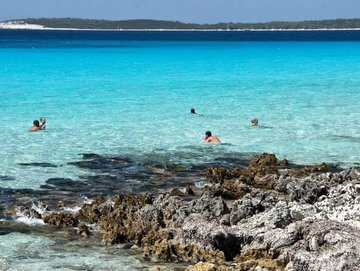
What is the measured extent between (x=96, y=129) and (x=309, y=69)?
3686 centimetres

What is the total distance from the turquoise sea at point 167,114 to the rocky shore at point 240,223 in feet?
3.50

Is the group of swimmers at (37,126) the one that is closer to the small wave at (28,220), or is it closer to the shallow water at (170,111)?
the shallow water at (170,111)

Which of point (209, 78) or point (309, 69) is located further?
point (309, 69)

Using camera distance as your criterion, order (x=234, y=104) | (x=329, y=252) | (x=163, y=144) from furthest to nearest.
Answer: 1. (x=234, y=104)
2. (x=163, y=144)
3. (x=329, y=252)

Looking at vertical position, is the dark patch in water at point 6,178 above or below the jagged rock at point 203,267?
below

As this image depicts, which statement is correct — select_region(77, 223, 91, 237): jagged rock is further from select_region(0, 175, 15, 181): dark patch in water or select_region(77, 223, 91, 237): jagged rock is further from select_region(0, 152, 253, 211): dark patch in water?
select_region(0, 175, 15, 181): dark patch in water

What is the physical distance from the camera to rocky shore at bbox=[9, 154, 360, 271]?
12617 mm

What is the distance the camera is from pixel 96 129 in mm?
29375

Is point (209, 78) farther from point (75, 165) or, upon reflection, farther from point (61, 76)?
point (75, 165)

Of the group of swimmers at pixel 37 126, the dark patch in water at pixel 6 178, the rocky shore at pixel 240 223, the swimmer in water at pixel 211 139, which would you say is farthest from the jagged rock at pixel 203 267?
the group of swimmers at pixel 37 126

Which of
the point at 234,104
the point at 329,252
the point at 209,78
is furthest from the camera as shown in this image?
the point at 209,78

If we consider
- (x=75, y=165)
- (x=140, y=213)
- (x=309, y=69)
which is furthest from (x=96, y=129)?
(x=309, y=69)

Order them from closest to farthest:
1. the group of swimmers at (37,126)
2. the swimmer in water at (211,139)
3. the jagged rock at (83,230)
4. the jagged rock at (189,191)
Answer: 1. the jagged rock at (83,230)
2. the jagged rock at (189,191)
3. the swimmer in water at (211,139)
4. the group of swimmers at (37,126)

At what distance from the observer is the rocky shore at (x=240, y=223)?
1262cm
